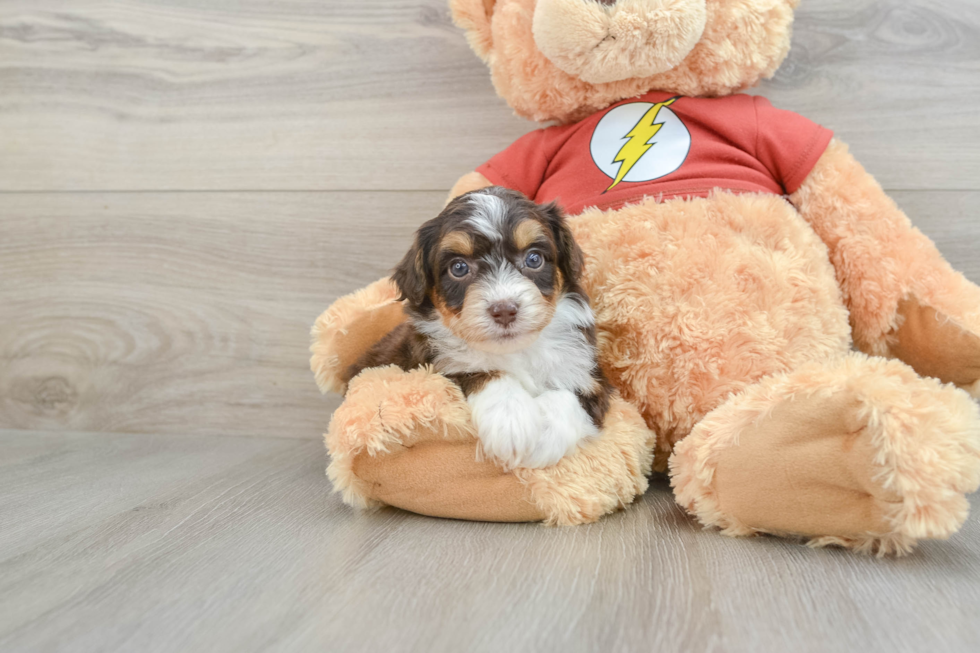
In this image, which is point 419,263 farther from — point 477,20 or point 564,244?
point 477,20

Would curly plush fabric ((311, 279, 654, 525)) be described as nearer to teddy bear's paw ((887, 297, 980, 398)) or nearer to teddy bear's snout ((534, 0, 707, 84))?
teddy bear's paw ((887, 297, 980, 398))

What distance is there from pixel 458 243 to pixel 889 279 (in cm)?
109

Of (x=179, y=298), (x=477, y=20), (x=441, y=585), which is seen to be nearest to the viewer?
(x=441, y=585)

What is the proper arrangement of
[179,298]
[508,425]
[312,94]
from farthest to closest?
[179,298], [312,94], [508,425]

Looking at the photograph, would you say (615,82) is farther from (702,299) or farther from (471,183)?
(702,299)

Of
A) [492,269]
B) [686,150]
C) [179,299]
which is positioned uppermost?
[686,150]

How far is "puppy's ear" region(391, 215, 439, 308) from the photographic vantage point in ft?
5.29

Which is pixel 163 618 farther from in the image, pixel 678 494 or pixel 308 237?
pixel 308 237

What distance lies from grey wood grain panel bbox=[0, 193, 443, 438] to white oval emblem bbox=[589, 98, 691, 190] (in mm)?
841

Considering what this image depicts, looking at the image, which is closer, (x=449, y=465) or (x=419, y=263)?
(x=449, y=465)

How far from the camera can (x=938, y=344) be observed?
5.33 ft

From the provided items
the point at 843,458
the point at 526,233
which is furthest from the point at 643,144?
the point at 843,458

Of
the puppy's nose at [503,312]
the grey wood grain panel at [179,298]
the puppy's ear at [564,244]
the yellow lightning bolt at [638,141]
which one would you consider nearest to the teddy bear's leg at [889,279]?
the yellow lightning bolt at [638,141]

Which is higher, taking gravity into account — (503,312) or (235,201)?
(503,312)
